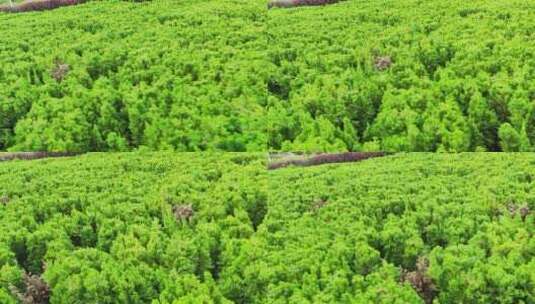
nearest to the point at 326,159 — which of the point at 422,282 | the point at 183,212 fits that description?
the point at 183,212

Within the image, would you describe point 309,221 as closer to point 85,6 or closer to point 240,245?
point 240,245

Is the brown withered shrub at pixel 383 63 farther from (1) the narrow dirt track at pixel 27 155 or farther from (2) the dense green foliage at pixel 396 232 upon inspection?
(1) the narrow dirt track at pixel 27 155

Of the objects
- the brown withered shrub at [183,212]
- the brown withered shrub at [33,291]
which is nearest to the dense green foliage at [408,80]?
the brown withered shrub at [183,212]

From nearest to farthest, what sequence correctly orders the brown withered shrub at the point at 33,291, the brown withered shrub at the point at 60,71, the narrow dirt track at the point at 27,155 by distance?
the brown withered shrub at the point at 33,291 < the narrow dirt track at the point at 27,155 < the brown withered shrub at the point at 60,71

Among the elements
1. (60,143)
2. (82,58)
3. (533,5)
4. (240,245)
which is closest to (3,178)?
(60,143)

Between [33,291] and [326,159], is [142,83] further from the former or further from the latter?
[33,291]

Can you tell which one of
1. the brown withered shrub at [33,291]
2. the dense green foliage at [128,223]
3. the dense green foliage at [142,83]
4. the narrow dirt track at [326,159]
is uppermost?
the dense green foliage at [142,83]
